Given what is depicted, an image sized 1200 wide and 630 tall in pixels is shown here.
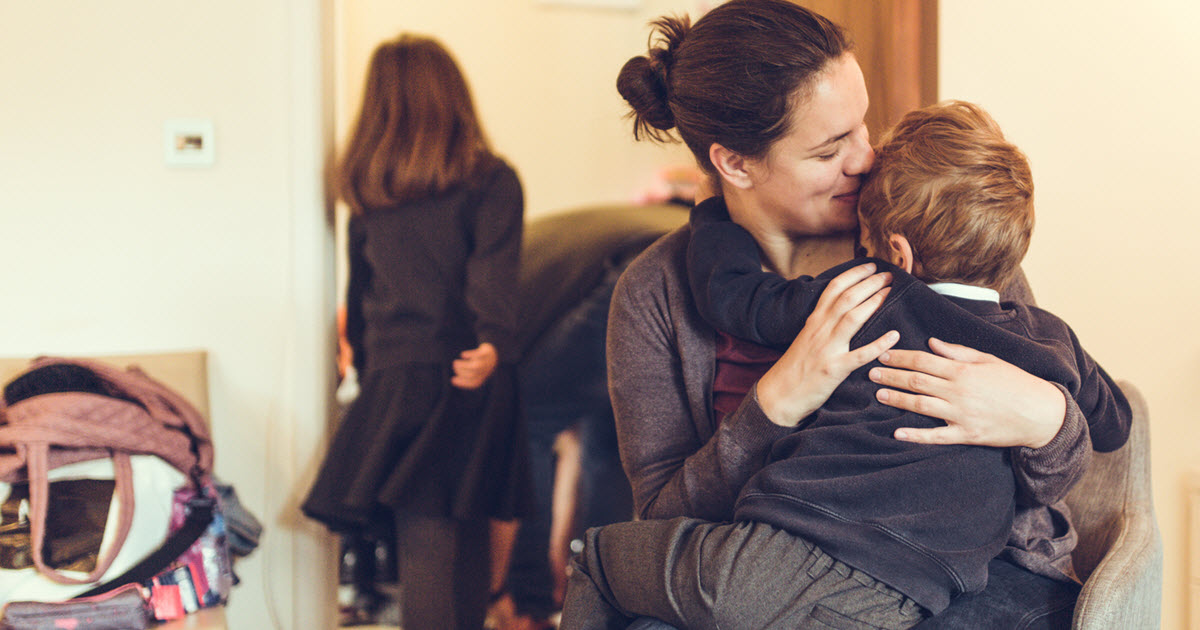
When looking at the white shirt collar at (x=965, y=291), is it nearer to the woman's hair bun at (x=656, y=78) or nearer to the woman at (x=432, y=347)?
the woman's hair bun at (x=656, y=78)

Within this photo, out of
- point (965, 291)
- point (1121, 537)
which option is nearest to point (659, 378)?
point (965, 291)

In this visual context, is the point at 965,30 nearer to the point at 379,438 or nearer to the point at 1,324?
the point at 379,438

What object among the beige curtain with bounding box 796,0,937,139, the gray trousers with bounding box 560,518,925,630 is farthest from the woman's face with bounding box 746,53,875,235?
the beige curtain with bounding box 796,0,937,139

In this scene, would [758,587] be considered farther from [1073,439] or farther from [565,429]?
[565,429]

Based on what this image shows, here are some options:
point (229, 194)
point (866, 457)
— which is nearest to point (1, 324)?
point (229, 194)

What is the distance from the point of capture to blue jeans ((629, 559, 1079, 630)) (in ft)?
3.15

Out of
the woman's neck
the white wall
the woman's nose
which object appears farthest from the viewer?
the white wall

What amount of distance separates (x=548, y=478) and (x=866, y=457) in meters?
1.89

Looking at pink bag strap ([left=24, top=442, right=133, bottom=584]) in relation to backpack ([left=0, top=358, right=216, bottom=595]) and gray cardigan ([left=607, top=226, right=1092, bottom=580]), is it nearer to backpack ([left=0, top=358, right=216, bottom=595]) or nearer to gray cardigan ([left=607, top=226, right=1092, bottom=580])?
backpack ([left=0, top=358, right=216, bottom=595])

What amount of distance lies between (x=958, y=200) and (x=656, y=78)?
436mm

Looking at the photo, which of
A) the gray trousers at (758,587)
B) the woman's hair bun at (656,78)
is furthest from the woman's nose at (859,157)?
the gray trousers at (758,587)

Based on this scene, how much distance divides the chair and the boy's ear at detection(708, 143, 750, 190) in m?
0.59

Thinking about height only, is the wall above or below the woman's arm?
above

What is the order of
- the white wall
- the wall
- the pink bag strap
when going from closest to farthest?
the pink bag strap, the wall, the white wall
